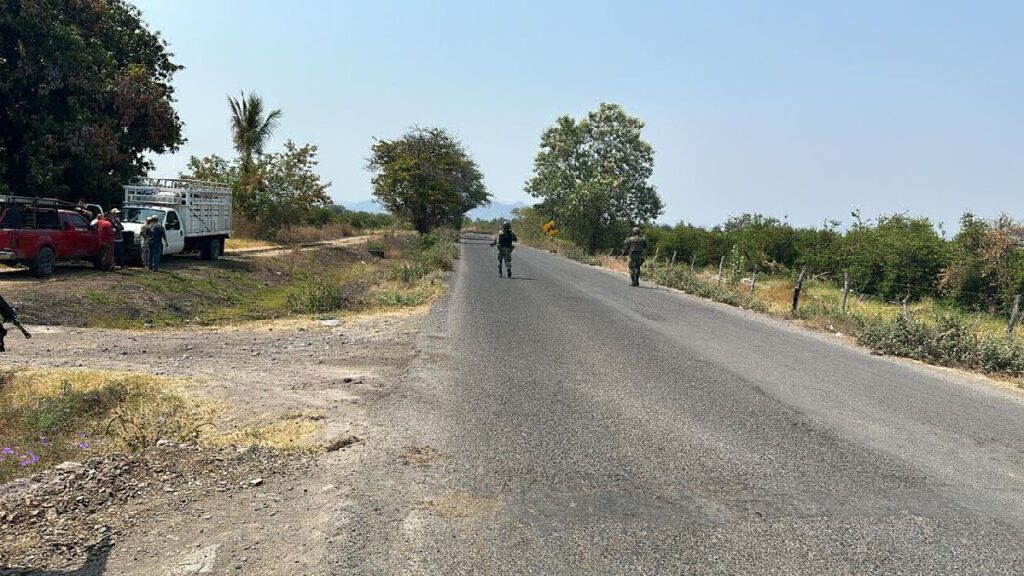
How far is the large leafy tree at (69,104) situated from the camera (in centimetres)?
1761

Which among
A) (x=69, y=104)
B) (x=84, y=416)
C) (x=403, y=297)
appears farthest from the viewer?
(x=69, y=104)

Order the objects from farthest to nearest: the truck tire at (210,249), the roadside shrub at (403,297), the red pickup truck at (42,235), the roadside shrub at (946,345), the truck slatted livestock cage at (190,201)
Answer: the truck tire at (210,249) < the truck slatted livestock cage at (190,201) < the roadside shrub at (403,297) < the red pickup truck at (42,235) < the roadside shrub at (946,345)

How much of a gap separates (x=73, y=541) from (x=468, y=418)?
3161mm

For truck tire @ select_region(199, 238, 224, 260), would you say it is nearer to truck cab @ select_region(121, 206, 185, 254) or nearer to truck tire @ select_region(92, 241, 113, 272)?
truck cab @ select_region(121, 206, 185, 254)

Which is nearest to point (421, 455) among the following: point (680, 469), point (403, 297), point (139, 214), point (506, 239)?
point (680, 469)

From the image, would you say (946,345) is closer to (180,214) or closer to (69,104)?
(180,214)

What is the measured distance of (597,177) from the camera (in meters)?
50.8

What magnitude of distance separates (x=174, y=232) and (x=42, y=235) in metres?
5.78

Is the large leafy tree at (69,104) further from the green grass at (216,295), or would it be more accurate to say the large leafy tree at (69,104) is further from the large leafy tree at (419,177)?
the large leafy tree at (419,177)

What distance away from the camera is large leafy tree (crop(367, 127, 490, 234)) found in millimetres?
45312

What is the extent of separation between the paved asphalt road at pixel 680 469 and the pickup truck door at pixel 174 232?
558 inches

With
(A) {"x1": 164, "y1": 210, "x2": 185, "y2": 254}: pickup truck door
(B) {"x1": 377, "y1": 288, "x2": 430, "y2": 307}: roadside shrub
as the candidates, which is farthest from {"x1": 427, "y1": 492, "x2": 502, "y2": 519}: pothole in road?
(A) {"x1": 164, "y1": 210, "x2": 185, "y2": 254}: pickup truck door

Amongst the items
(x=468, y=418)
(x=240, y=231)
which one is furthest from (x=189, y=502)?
(x=240, y=231)

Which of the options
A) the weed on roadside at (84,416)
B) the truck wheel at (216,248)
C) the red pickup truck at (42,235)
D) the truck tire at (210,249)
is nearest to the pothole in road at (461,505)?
the weed on roadside at (84,416)
